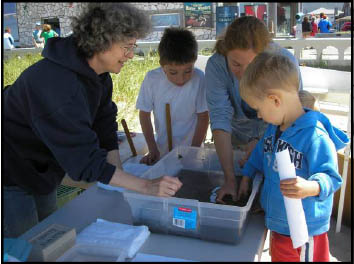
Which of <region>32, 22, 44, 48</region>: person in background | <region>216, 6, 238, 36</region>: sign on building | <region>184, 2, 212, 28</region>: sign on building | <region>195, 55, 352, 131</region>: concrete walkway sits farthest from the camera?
<region>184, 2, 212, 28</region>: sign on building

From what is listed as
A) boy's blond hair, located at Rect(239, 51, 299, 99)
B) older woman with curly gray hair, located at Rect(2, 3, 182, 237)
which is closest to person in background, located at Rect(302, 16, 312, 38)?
boy's blond hair, located at Rect(239, 51, 299, 99)

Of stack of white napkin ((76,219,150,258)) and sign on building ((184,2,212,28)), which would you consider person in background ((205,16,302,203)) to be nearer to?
stack of white napkin ((76,219,150,258))

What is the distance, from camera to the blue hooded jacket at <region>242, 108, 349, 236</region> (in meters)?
1.01

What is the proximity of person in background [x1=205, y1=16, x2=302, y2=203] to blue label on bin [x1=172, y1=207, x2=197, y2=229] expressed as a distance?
0.14 m

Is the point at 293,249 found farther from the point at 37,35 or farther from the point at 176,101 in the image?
the point at 37,35

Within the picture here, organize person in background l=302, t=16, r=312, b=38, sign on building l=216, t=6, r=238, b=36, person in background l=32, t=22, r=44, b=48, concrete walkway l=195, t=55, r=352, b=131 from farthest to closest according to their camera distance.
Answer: person in background l=302, t=16, r=312, b=38, person in background l=32, t=22, r=44, b=48, sign on building l=216, t=6, r=238, b=36, concrete walkway l=195, t=55, r=352, b=131

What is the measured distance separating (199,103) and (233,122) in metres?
0.31

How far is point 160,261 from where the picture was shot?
3.27 feet

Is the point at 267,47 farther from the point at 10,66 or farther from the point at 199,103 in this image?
the point at 10,66

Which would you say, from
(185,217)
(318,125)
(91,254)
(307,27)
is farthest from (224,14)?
(91,254)

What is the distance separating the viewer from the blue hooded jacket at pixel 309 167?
1.01m

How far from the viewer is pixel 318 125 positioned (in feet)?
3.52

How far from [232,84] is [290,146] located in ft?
1.81

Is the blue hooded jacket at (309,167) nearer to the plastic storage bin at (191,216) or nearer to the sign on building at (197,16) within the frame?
the plastic storage bin at (191,216)
